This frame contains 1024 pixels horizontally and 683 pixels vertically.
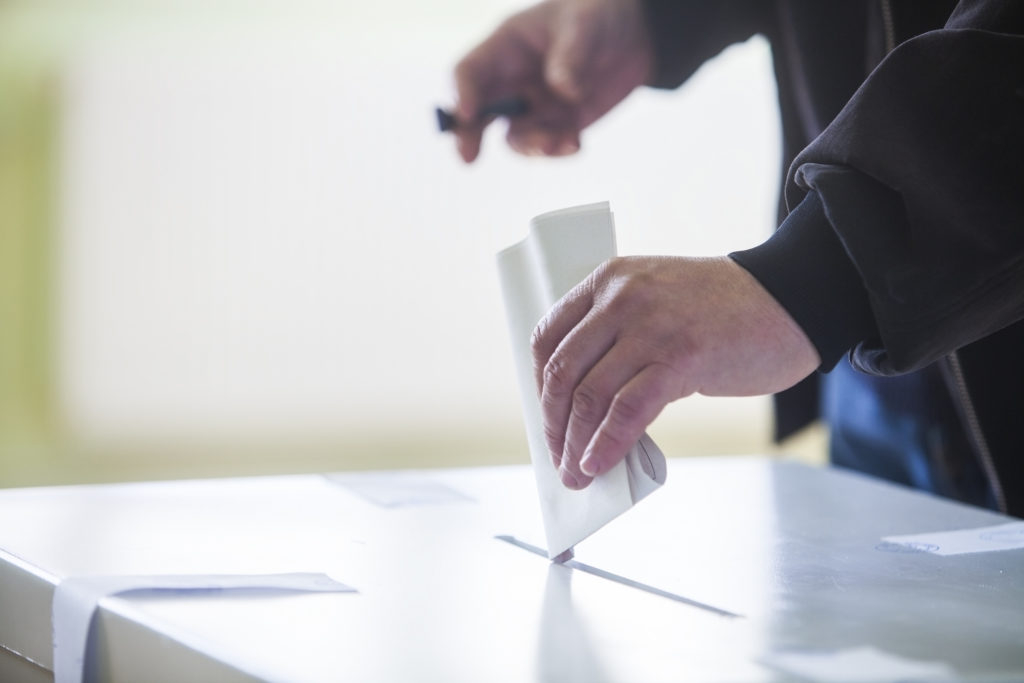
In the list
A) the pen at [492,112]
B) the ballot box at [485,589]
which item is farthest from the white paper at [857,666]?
the pen at [492,112]

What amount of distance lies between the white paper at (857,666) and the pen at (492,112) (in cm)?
58

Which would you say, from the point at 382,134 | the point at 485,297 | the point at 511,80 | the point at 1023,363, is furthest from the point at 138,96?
the point at 1023,363

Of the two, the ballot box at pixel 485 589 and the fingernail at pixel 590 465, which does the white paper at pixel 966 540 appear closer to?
the ballot box at pixel 485 589

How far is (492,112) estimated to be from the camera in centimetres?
92

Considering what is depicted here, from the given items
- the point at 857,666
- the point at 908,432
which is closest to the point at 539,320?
the point at 857,666

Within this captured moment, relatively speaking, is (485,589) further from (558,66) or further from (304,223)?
(304,223)

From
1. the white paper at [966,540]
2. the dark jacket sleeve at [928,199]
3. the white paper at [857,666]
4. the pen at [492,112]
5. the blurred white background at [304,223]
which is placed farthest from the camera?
the blurred white background at [304,223]

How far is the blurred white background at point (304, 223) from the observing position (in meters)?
2.44

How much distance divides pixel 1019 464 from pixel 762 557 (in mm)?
350

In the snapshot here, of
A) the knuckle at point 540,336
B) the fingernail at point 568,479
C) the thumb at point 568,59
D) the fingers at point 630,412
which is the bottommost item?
the fingernail at point 568,479

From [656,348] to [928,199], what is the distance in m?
0.15

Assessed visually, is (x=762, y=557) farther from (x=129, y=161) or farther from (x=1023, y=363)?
(x=129, y=161)

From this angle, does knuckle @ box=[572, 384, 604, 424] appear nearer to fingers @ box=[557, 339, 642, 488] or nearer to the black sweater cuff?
fingers @ box=[557, 339, 642, 488]

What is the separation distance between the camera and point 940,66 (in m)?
0.51
